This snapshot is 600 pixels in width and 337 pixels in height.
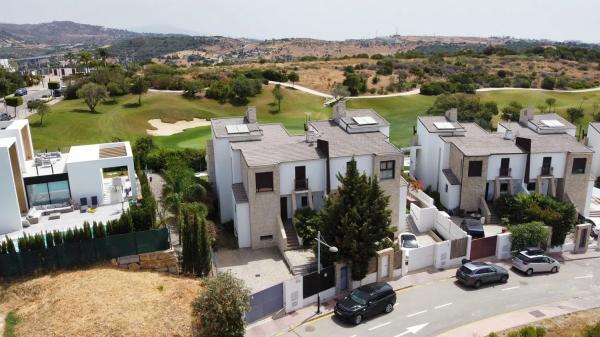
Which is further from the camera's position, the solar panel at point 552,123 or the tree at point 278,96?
the tree at point 278,96

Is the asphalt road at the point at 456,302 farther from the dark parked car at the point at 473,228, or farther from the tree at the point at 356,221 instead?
the dark parked car at the point at 473,228

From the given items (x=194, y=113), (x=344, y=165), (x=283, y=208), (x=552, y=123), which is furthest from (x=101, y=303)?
(x=194, y=113)

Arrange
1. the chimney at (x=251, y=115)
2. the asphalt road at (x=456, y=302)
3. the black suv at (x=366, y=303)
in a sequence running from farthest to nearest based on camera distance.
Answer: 1. the chimney at (x=251, y=115)
2. the black suv at (x=366, y=303)
3. the asphalt road at (x=456, y=302)

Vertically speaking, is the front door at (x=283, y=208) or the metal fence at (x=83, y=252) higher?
the metal fence at (x=83, y=252)

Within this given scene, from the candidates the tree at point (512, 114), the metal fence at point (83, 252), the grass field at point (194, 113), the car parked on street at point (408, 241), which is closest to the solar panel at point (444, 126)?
the car parked on street at point (408, 241)

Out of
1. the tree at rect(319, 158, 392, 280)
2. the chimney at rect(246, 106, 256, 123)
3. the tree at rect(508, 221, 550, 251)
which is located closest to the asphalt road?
the tree at rect(508, 221, 550, 251)

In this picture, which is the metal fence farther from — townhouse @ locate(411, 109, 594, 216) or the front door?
townhouse @ locate(411, 109, 594, 216)
